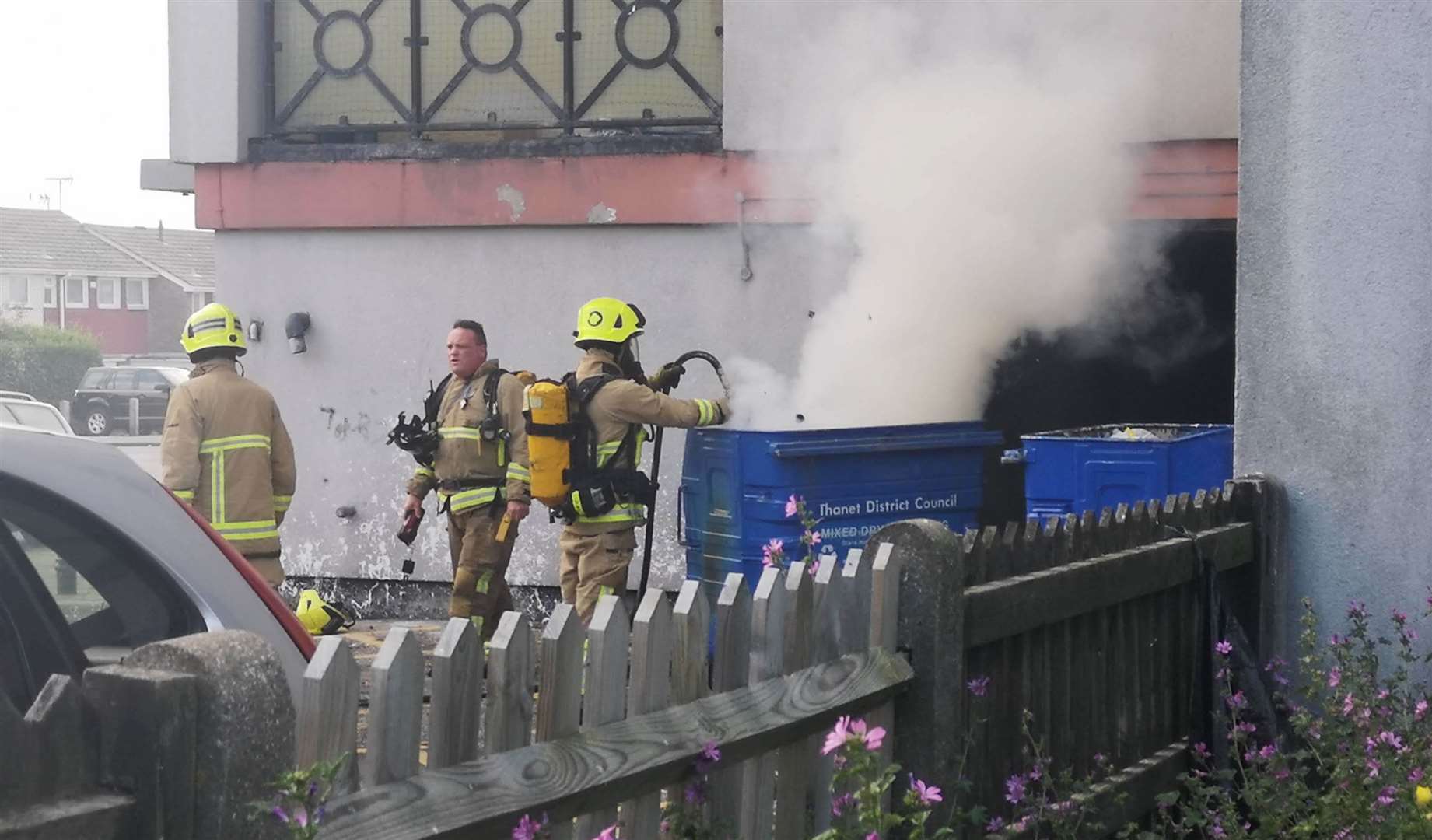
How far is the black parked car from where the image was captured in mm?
41156

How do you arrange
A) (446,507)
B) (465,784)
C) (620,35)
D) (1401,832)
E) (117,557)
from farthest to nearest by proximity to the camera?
(620,35) → (446,507) → (1401,832) → (117,557) → (465,784)

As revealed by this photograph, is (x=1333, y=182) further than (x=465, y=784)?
Yes

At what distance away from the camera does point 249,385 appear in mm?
7566

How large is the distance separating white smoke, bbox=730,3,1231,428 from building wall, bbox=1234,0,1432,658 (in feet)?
12.2

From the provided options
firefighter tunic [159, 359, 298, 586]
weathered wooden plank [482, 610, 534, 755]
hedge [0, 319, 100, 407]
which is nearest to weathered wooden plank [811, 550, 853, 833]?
weathered wooden plank [482, 610, 534, 755]

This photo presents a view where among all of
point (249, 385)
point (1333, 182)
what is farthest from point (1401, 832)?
point (249, 385)

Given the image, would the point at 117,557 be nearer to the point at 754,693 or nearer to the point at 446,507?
the point at 754,693

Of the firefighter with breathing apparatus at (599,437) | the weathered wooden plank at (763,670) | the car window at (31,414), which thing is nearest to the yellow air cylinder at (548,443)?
the firefighter with breathing apparatus at (599,437)

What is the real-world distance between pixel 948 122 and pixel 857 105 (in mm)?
516

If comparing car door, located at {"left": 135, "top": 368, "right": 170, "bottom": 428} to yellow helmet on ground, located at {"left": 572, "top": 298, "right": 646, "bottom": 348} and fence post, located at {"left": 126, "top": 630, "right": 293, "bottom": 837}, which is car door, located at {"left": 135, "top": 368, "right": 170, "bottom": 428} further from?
fence post, located at {"left": 126, "top": 630, "right": 293, "bottom": 837}

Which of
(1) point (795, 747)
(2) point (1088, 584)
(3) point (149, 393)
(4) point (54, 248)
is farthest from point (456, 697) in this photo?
(4) point (54, 248)

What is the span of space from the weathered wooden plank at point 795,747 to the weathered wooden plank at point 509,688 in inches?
30.7

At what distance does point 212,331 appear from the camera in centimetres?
762

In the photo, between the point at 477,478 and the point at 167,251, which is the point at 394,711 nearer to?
the point at 477,478
